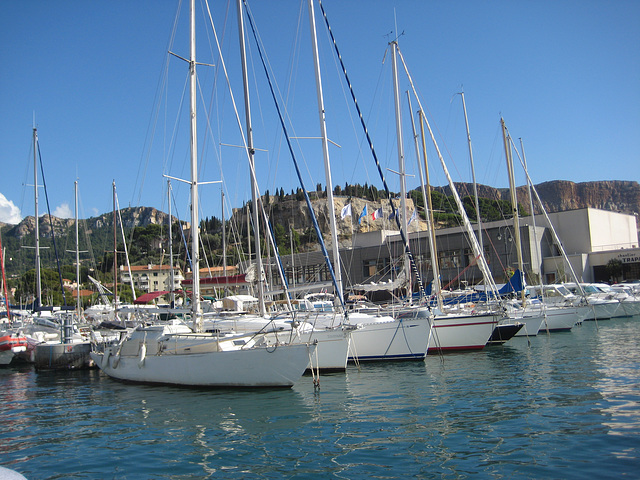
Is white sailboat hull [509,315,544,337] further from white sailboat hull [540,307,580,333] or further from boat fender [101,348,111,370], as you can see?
boat fender [101,348,111,370]

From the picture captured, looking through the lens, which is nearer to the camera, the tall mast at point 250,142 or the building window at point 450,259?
the tall mast at point 250,142

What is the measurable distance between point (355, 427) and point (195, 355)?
280 inches

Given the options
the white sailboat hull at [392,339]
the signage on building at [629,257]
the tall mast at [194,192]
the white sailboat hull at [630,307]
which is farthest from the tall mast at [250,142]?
the signage on building at [629,257]

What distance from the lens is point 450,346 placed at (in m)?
23.8

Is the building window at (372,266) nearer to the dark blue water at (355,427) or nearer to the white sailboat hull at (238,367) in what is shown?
the dark blue water at (355,427)

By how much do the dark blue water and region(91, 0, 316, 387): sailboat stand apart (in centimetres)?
48

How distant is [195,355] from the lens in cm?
1656

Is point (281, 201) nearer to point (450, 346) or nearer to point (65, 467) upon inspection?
point (450, 346)

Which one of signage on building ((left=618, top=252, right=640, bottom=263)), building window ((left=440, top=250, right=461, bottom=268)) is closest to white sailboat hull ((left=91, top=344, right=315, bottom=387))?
building window ((left=440, top=250, right=461, bottom=268))

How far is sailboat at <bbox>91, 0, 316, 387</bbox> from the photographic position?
15609 mm

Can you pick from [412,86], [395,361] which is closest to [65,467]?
[395,361]

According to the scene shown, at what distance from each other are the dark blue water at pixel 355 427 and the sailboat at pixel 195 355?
0.48 m

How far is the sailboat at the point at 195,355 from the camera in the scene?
15.6 meters

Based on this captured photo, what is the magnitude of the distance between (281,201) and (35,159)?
13336 cm
